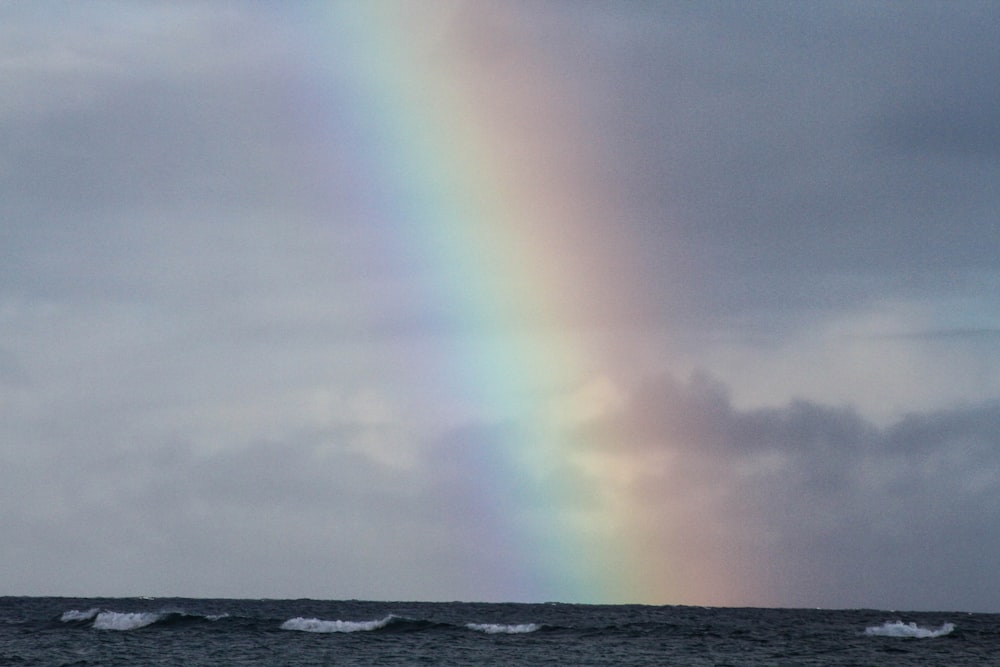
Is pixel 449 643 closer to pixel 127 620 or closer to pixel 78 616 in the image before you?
pixel 127 620

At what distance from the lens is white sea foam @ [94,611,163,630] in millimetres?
102963

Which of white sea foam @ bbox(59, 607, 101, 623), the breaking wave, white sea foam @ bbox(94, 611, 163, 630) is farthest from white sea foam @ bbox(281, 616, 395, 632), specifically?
white sea foam @ bbox(59, 607, 101, 623)

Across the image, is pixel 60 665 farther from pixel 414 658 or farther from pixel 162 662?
pixel 414 658

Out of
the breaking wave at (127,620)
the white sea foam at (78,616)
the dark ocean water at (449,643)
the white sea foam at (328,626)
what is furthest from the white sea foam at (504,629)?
the white sea foam at (78,616)

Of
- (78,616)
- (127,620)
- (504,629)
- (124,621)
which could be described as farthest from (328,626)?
(78,616)

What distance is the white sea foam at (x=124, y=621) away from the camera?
338 ft

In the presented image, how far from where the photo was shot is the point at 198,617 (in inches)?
4331

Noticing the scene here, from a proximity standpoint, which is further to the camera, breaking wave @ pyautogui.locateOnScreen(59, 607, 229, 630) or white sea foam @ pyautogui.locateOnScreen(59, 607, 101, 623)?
white sea foam @ pyautogui.locateOnScreen(59, 607, 101, 623)

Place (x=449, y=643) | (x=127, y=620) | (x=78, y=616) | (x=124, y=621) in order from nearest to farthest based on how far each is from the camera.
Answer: (x=449, y=643) → (x=124, y=621) → (x=127, y=620) → (x=78, y=616)

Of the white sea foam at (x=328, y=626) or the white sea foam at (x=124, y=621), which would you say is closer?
the white sea foam at (x=328, y=626)

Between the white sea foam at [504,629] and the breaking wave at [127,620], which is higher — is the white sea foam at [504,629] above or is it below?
below

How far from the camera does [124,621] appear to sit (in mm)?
104688

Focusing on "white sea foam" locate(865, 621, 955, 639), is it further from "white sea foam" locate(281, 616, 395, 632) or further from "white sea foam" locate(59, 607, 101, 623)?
"white sea foam" locate(59, 607, 101, 623)

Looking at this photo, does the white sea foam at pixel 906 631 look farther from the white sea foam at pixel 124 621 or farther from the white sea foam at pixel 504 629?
the white sea foam at pixel 124 621
